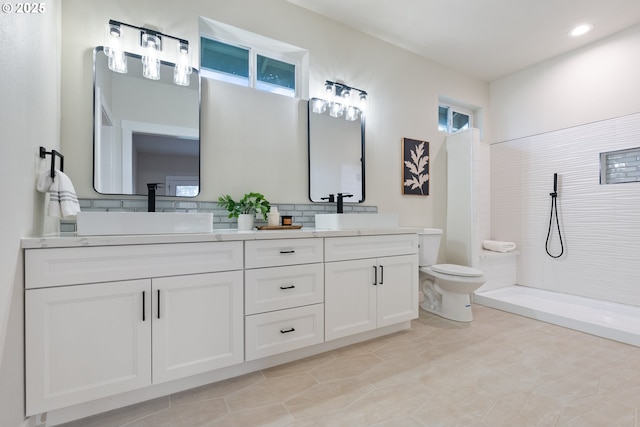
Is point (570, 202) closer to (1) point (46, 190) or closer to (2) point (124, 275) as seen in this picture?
(2) point (124, 275)

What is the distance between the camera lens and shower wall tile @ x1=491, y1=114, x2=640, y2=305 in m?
2.85

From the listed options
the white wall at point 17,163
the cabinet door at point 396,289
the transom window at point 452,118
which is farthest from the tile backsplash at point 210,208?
the transom window at point 452,118

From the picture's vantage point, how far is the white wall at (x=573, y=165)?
2852 mm

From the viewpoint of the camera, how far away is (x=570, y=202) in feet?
10.6

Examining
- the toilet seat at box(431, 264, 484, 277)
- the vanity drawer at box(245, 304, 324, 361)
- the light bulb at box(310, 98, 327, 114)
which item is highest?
the light bulb at box(310, 98, 327, 114)

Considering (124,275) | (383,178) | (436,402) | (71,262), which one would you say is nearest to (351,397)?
(436,402)

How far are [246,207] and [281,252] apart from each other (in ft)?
1.75

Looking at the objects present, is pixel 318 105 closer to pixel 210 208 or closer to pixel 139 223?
pixel 210 208

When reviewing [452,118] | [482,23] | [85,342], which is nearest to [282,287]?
[85,342]

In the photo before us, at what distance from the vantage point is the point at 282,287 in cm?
184

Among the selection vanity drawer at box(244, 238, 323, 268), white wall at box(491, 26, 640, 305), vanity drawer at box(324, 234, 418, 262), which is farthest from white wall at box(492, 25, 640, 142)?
vanity drawer at box(244, 238, 323, 268)

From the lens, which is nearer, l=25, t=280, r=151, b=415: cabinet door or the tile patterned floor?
l=25, t=280, r=151, b=415: cabinet door

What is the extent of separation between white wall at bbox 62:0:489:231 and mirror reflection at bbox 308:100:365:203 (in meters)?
0.09

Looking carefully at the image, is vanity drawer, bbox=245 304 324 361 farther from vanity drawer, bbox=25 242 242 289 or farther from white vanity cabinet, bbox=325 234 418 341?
vanity drawer, bbox=25 242 242 289
